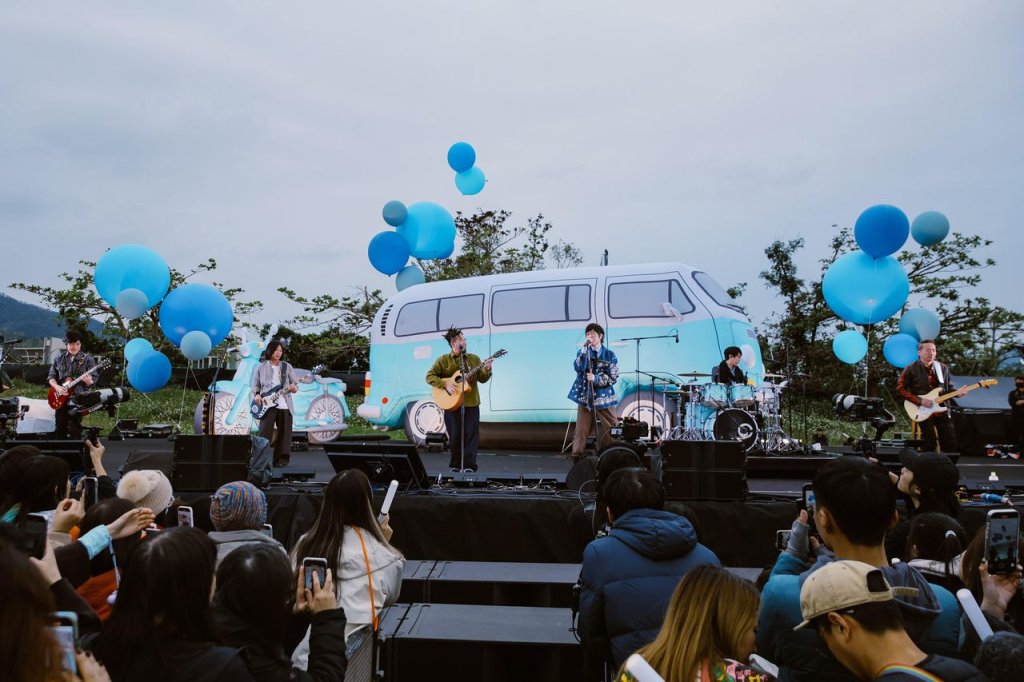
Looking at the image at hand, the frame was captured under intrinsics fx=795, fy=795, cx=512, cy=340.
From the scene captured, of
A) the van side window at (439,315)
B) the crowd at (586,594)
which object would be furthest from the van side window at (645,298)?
the crowd at (586,594)

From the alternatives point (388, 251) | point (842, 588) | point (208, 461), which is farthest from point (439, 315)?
point (842, 588)

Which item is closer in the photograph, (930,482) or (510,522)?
(930,482)

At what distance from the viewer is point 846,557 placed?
7.88 ft

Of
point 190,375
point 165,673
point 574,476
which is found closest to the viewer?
point 165,673

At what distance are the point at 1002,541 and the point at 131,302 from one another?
35.4ft

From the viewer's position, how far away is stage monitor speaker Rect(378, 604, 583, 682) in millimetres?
3760

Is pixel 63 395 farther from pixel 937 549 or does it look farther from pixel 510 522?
pixel 937 549

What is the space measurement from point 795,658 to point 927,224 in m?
10.6

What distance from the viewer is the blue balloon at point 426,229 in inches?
514

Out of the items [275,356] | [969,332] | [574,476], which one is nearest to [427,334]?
[275,356]

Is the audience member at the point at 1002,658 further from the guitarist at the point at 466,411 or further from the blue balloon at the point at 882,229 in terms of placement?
the blue balloon at the point at 882,229

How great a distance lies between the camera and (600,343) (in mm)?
9672

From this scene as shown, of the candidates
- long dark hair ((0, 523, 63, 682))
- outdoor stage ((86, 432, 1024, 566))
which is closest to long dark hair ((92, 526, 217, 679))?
long dark hair ((0, 523, 63, 682))

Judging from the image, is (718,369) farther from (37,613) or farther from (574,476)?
(37,613)
